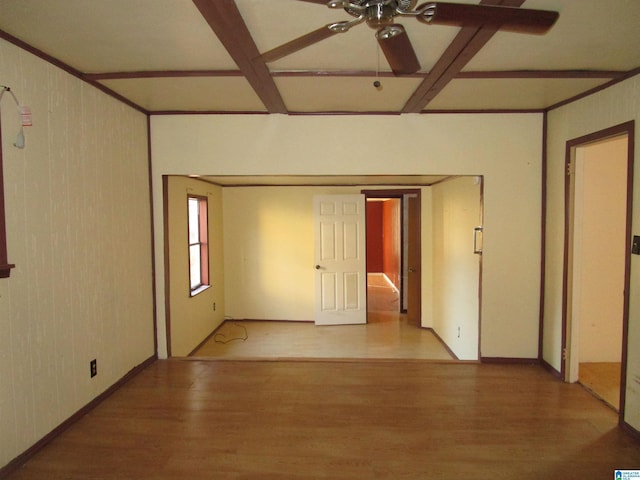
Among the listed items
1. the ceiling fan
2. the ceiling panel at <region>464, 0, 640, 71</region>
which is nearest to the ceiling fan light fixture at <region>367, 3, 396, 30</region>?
the ceiling fan

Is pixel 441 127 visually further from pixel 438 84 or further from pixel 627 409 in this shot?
pixel 627 409

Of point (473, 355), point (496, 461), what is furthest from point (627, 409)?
point (473, 355)

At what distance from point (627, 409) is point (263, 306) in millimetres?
4919

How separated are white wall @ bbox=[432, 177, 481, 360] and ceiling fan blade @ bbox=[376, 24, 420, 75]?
2.26m

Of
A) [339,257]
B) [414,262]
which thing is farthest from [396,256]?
[339,257]

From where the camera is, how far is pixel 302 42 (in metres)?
1.68

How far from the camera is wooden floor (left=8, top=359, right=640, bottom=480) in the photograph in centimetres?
210

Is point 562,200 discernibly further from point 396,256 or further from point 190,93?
point 396,256

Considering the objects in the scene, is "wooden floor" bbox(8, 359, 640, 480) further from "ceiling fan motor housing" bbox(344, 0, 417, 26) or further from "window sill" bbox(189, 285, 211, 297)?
"ceiling fan motor housing" bbox(344, 0, 417, 26)

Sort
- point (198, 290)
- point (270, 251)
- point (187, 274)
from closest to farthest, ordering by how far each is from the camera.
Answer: point (187, 274) < point (198, 290) < point (270, 251)

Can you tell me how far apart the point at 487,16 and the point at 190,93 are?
2.25 m

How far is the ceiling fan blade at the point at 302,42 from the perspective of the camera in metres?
1.54

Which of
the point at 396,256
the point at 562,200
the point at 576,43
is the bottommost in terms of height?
the point at 396,256

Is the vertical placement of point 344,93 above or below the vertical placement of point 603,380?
above
